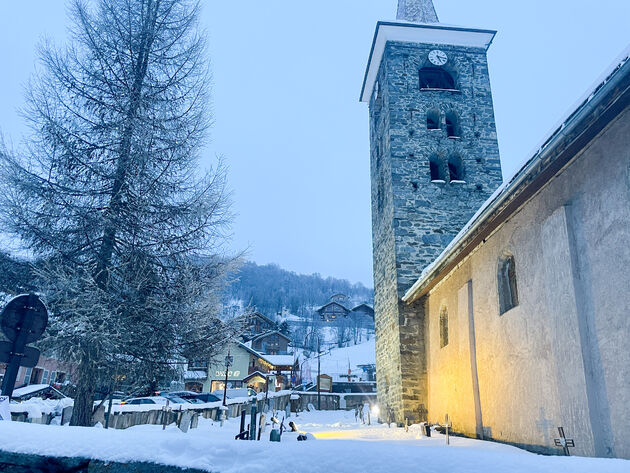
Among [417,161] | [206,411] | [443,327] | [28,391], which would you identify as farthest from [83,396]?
[28,391]

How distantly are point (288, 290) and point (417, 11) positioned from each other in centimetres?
7990

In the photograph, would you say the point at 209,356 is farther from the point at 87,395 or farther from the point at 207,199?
the point at 207,199

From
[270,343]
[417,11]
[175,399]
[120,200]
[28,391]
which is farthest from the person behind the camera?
[270,343]

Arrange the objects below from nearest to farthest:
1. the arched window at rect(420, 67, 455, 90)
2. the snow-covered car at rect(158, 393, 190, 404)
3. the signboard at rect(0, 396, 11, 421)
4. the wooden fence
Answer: the signboard at rect(0, 396, 11, 421) → the wooden fence → the arched window at rect(420, 67, 455, 90) → the snow-covered car at rect(158, 393, 190, 404)

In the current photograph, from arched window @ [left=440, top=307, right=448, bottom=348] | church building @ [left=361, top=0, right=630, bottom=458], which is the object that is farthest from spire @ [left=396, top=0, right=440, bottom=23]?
arched window @ [left=440, top=307, right=448, bottom=348]

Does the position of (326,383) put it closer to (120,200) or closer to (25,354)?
(120,200)

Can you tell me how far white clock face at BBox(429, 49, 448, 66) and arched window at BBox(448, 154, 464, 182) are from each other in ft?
14.9

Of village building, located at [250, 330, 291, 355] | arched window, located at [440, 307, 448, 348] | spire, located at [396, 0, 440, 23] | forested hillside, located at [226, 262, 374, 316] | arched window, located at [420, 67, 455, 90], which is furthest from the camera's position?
forested hillside, located at [226, 262, 374, 316]

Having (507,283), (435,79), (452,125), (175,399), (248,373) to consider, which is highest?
(435,79)

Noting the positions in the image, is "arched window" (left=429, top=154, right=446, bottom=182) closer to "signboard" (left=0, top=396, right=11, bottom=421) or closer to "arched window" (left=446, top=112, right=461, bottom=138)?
"arched window" (left=446, top=112, right=461, bottom=138)

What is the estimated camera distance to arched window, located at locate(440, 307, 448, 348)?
1277 centimetres

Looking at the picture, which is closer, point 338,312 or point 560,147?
point 560,147

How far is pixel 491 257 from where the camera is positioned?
9625 millimetres

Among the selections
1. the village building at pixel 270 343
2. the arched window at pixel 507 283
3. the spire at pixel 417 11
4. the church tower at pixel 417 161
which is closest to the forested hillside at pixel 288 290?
the village building at pixel 270 343
